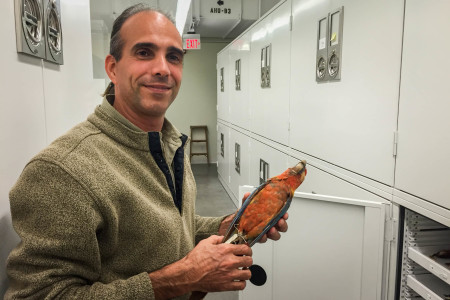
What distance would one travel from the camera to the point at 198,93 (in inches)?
305

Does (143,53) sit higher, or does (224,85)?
(224,85)

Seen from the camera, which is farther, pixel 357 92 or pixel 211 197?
pixel 211 197

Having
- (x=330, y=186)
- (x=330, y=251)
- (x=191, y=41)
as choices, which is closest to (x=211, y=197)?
(x=191, y=41)

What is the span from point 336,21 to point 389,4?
0.44m

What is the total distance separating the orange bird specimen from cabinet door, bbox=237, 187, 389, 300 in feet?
1.97

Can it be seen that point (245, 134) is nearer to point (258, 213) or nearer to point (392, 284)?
point (392, 284)

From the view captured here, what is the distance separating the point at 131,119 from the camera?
42.0 inches

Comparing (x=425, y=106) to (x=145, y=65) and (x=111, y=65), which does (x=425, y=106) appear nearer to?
(x=145, y=65)

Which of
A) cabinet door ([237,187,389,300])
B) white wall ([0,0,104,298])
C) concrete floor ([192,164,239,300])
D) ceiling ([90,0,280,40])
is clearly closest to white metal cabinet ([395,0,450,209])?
cabinet door ([237,187,389,300])

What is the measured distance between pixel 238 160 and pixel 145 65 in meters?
3.68

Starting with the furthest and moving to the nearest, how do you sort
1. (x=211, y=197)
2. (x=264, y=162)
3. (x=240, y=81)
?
(x=211, y=197)
(x=240, y=81)
(x=264, y=162)

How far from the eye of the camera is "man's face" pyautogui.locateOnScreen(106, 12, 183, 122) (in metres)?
1.01

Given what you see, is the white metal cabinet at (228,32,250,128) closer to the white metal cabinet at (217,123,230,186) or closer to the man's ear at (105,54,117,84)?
the white metal cabinet at (217,123,230,186)

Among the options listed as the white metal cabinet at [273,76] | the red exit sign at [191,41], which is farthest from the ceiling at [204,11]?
the white metal cabinet at [273,76]
